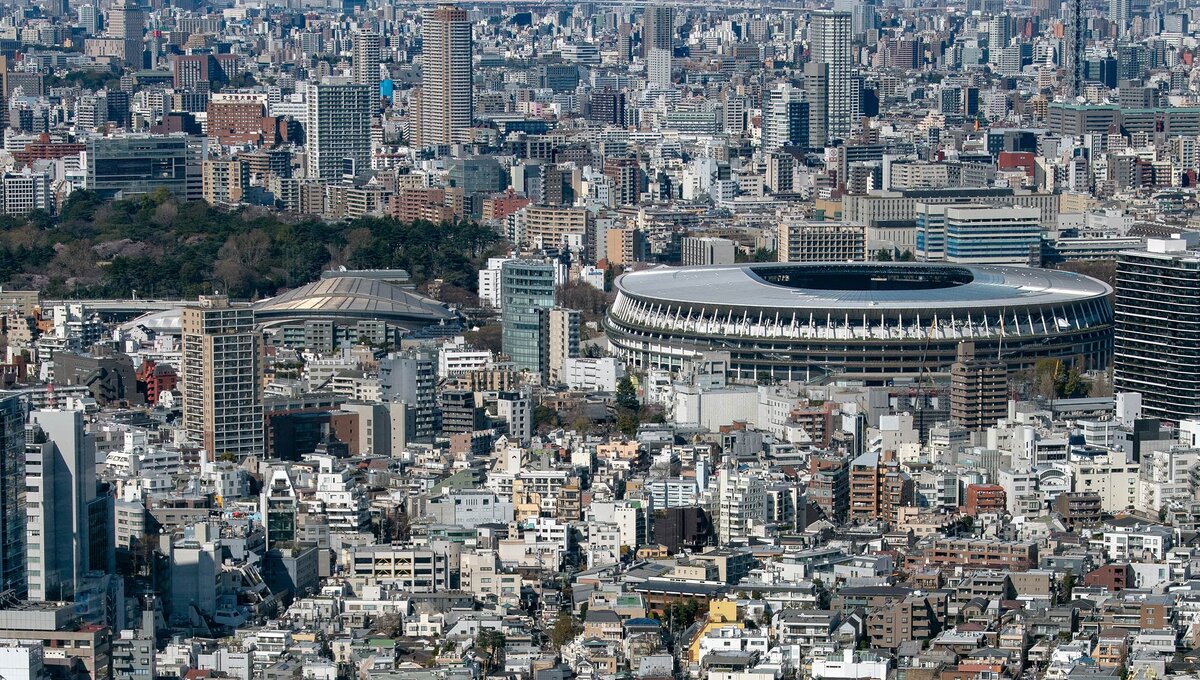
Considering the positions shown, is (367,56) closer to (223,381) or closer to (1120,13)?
(1120,13)

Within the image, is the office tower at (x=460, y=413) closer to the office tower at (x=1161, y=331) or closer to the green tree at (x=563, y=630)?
the office tower at (x=1161, y=331)

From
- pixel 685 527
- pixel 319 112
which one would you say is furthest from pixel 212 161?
pixel 685 527

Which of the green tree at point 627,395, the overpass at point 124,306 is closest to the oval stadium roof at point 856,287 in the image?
the green tree at point 627,395

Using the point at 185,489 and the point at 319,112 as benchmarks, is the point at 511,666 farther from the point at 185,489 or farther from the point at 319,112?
the point at 319,112

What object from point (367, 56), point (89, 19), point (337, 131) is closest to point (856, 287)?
point (337, 131)

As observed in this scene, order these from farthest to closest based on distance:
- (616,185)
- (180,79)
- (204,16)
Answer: (204,16)
(180,79)
(616,185)

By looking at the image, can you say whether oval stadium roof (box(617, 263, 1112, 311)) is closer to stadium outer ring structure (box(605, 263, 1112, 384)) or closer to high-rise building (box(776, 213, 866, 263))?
stadium outer ring structure (box(605, 263, 1112, 384))
